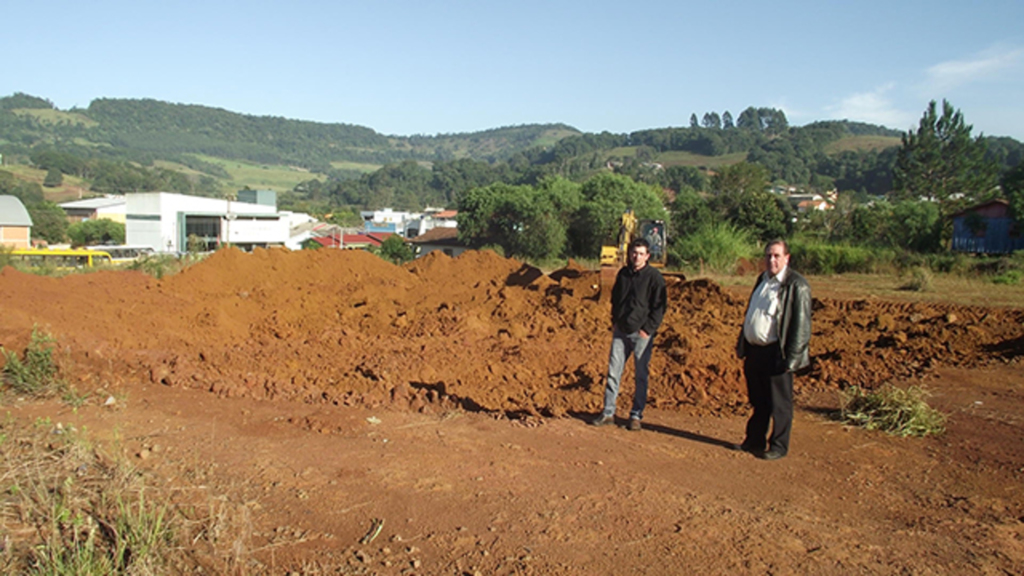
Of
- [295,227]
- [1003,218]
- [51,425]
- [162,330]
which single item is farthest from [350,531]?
[295,227]

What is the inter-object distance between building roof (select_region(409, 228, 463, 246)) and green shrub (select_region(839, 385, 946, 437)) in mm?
54392

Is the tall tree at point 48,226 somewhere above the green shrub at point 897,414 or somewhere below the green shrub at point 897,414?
below

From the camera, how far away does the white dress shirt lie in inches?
206

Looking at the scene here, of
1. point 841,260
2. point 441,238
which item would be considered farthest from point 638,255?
point 441,238

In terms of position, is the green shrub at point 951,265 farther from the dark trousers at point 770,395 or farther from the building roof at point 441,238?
the building roof at point 441,238

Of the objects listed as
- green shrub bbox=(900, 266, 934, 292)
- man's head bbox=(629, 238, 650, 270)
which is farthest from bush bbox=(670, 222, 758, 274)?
man's head bbox=(629, 238, 650, 270)

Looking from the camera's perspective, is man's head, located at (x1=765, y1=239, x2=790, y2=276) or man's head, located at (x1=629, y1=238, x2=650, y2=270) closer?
man's head, located at (x1=765, y1=239, x2=790, y2=276)

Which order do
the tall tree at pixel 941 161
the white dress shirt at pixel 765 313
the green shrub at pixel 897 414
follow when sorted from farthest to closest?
the tall tree at pixel 941 161
the green shrub at pixel 897 414
the white dress shirt at pixel 765 313

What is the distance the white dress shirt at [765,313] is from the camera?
5230 millimetres

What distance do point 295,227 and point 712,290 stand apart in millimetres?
80036

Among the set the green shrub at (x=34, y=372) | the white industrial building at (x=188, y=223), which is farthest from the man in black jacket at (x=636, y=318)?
the white industrial building at (x=188, y=223)

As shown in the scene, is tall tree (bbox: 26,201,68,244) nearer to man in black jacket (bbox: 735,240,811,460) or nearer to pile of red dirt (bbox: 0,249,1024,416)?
pile of red dirt (bbox: 0,249,1024,416)

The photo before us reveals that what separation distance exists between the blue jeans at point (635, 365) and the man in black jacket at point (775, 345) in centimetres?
82

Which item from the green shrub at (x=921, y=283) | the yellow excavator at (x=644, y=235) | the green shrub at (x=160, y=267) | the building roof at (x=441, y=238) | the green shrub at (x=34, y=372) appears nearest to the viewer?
the green shrub at (x=34, y=372)
